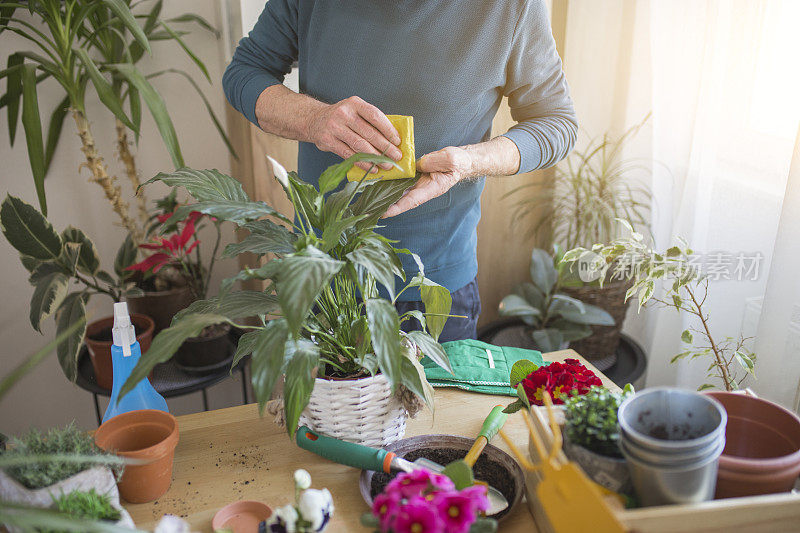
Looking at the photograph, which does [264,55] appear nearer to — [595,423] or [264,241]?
[264,241]

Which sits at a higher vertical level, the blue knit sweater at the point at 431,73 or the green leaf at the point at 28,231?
the blue knit sweater at the point at 431,73

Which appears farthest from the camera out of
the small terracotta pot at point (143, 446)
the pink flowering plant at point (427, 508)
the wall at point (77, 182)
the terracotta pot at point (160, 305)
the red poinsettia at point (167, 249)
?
the wall at point (77, 182)

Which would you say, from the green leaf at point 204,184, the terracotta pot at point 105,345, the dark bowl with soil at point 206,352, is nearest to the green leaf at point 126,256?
the terracotta pot at point 105,345

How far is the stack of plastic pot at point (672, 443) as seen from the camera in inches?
21.1

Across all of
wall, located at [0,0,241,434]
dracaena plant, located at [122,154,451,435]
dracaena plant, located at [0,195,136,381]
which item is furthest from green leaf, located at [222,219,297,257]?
wall, located at [0,0,241,434]

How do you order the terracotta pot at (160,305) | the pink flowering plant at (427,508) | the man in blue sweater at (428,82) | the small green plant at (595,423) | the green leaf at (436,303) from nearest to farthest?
the pink flowering plant at (427,508)
the small green plant at (595,423)
the green leaf at (436,303)
the man in blue sweater at (428,82)
the terracotta pot at (160,305)

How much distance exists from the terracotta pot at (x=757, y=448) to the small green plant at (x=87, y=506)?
65cm

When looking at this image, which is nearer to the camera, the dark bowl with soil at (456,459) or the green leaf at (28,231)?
the dark bowl with soil at (456,459)

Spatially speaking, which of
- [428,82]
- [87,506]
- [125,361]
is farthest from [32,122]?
[87,506]

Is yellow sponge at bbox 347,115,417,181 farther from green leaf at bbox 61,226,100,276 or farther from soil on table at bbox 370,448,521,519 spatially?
green leaf at bbox 61,226,100,276

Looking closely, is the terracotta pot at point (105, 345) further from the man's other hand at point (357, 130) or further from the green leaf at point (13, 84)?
the man's other hand at point (357, 130)

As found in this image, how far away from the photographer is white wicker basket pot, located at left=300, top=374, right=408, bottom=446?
0.75 m

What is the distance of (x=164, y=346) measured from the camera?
624mm

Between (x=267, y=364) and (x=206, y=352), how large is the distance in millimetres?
901
